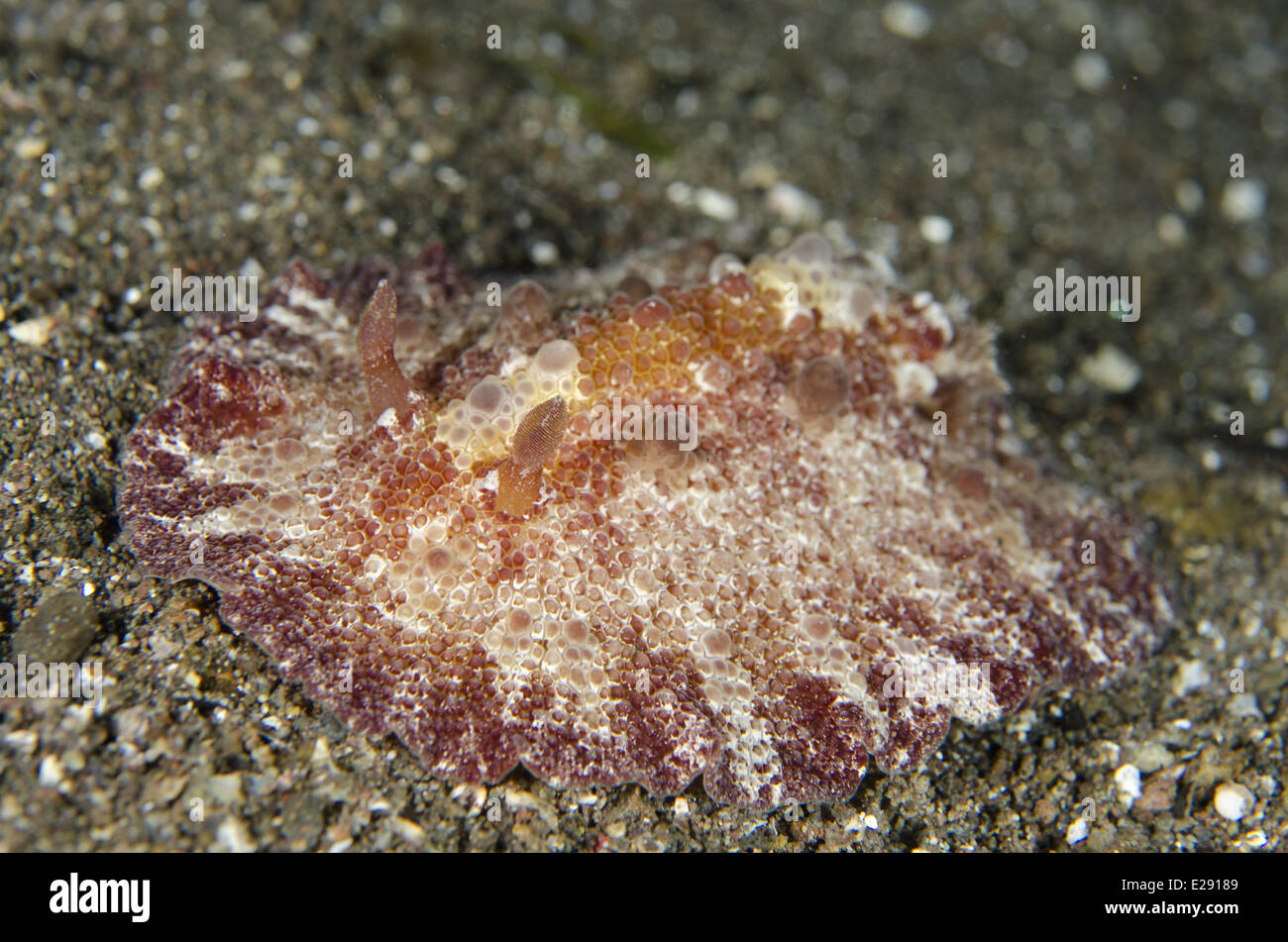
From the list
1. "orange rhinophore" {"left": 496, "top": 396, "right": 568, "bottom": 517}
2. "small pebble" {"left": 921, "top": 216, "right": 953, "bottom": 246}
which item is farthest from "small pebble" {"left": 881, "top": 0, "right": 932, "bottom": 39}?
"orange rhinophore" {"left": 496, "top": 396, "right": 568, "bottom": 517}

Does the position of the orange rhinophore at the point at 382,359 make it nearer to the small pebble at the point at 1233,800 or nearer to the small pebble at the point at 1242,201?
the small pebble at the point at 1233,800

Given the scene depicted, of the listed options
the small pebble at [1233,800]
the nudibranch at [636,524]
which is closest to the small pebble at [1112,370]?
the nudibranch at [636,524]

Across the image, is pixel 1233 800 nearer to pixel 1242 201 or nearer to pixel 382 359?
pixel 382 359

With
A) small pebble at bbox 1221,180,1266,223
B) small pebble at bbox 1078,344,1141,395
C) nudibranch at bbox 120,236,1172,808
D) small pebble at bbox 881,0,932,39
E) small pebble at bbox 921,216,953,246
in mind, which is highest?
small pebble at bbox 881,0,932,39

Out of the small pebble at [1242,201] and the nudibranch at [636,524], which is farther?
the small pebble at [1242,201]

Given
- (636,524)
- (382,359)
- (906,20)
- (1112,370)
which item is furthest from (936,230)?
(382,359)

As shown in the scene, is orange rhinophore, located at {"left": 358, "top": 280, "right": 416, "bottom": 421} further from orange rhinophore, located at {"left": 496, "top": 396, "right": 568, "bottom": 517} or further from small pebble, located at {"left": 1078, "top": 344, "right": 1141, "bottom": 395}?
small pebble, located at {"left": 1078, "top": 344, "right": 1141, "bottom": 395}

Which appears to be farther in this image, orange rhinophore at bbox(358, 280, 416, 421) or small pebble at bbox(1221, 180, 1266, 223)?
small pebble at bbox(1221, 180, 1266, 223)

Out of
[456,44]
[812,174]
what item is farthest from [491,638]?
[456,44]

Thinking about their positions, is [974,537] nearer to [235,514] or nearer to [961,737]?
[961,737]
